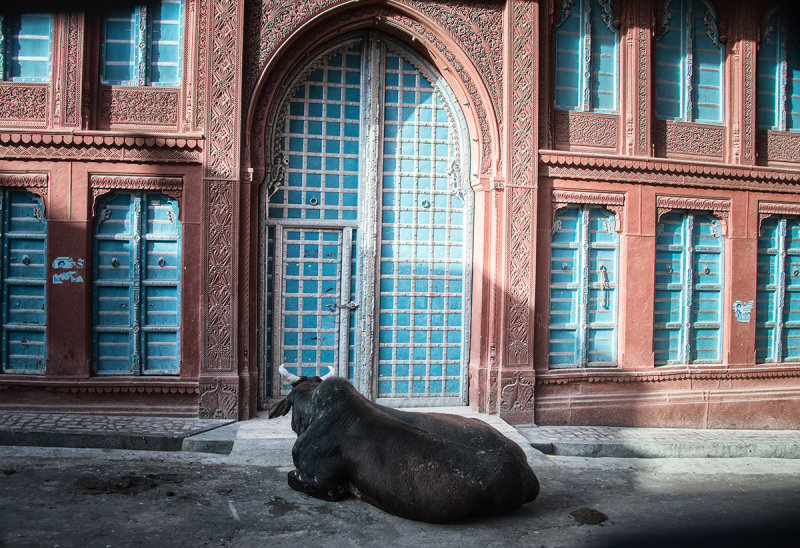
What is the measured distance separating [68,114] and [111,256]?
1544mm

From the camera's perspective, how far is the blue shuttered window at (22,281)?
6.99 m

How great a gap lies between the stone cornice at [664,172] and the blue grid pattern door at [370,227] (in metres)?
1.23

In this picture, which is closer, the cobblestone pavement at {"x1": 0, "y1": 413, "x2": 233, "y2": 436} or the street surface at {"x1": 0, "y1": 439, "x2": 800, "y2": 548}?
the street surface at {"x1": 0, "y1": 439, "x2": 800, "y2": 548}

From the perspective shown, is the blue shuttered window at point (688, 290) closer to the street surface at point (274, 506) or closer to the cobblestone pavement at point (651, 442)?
the cobblestone pavement at point (651, 442)

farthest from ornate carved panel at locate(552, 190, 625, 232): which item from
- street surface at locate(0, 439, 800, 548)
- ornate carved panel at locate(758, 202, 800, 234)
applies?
street surface at locate(0, 439, 800, 548)

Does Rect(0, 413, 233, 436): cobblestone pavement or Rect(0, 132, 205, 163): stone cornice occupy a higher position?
Rect(0, 132, 205, 163): stone cornice

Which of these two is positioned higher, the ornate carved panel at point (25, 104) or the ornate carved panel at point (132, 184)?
the ornate carved panel at point (25, 104)

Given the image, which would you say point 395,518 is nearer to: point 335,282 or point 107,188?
point 335,282

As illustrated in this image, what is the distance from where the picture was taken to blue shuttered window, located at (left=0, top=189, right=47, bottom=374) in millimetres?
6992

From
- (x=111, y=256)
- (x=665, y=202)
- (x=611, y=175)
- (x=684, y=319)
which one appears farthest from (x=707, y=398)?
(x=111, y=256)

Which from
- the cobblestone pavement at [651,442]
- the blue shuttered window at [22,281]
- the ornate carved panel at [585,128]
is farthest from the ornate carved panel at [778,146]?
the blue shuttered window at [22,281]

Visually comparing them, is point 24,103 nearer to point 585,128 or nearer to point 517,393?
point 517,393

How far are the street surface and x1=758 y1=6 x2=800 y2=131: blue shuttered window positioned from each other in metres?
4.98

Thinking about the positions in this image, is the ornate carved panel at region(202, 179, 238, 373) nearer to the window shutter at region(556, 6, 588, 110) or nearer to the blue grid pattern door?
the blue grid pattern door
